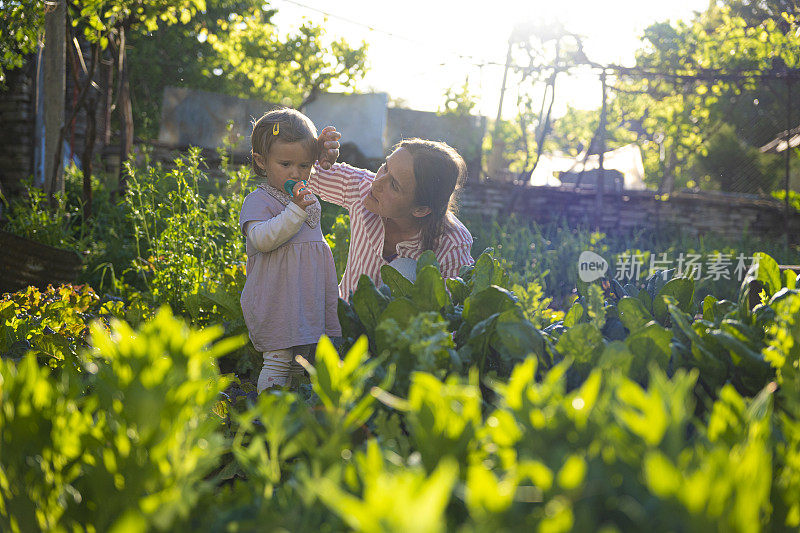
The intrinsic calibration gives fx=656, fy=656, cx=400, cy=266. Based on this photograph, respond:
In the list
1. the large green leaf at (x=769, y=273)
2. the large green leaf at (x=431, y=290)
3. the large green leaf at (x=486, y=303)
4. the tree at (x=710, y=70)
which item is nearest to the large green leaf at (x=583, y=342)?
the large green leaf at (x=486, y=303)

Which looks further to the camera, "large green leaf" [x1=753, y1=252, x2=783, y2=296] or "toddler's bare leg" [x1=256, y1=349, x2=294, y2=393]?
"toddler's bare leg" [x1=256, y1=349, x2=294, y2=393]

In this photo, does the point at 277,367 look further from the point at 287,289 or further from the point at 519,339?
the point at 519,339

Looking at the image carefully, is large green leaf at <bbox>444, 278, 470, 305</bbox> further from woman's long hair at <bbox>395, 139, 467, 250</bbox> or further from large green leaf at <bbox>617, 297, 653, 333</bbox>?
woman's long hair at <bbox>395, 139, 467, 250</bbox>

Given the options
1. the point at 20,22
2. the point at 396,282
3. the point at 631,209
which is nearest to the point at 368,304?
the point at 396,282

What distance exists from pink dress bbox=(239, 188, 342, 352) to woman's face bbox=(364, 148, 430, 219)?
0.33 metres

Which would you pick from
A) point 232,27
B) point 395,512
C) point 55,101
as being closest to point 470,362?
point 395,512

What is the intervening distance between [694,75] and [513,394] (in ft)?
32.5

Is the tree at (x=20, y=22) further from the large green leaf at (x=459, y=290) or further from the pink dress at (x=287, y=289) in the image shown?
the large green leaf at (x=459, y=290)

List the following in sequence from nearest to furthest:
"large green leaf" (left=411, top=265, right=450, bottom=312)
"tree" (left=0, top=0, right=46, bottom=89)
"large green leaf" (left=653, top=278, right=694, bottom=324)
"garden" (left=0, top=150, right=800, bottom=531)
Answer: "garden" (left=0, top=150, right=800, bottom=531), "large green leaf" (left=411, top=265, right=450, bottom=312), "large green leaf" (left=653, top=278, right=694, bottom=324), "tree" (left=0, top=0, right=46, bottom=89)

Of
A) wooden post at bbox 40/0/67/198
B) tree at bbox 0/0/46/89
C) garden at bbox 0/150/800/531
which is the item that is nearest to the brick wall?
wooden post at bbox 40/0/67/198

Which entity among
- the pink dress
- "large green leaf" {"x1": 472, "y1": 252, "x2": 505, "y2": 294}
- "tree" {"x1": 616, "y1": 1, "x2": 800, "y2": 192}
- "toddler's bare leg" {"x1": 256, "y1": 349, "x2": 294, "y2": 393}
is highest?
"tree" {"x1": 616, "y1": 1, "x2": 800, "y2": 192}

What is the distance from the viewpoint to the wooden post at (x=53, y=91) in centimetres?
544

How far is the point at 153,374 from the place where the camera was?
0.69 meters

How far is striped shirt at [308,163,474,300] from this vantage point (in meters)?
2.76
